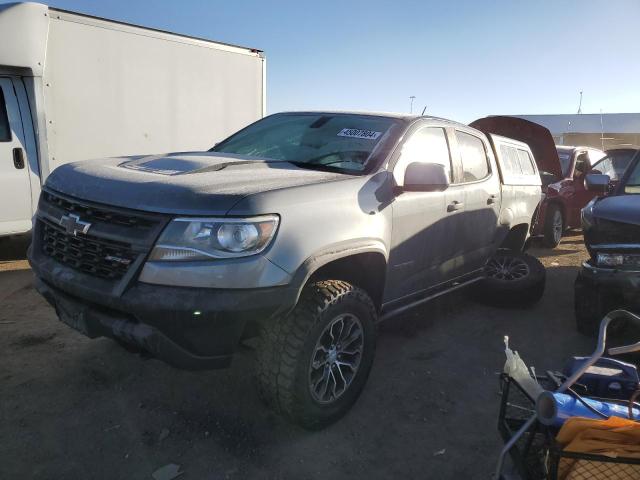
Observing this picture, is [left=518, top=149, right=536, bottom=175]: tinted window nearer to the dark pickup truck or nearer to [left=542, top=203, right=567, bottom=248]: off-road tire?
the dark pickup truck

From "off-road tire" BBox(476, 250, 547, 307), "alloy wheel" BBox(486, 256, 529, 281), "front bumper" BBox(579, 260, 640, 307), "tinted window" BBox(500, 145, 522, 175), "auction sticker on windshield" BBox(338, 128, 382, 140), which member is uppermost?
"auction sticker on windshield" BBox(338, 128, 382, 140)

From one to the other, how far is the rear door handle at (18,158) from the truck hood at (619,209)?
6141 millimetres

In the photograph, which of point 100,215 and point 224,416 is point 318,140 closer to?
point 100,215

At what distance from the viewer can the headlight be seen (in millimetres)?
2316

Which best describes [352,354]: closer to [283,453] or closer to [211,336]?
[283,453]

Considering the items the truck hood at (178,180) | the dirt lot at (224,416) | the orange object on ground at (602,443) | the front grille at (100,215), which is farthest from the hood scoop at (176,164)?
the orange object on ground at (602,443)

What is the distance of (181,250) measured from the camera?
2320mm

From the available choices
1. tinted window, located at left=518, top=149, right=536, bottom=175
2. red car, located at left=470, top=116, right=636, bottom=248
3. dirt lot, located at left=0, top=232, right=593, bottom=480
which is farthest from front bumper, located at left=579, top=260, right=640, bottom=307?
red car, located at left=470, top=116, right=636, bottom=248

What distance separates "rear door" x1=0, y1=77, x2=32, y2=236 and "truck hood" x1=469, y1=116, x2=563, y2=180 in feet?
20.2

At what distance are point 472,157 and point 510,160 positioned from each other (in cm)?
108

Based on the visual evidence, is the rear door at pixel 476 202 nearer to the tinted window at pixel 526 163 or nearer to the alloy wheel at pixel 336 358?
the tinted window at pixel 526 163

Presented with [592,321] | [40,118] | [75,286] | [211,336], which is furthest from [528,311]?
[40,118]

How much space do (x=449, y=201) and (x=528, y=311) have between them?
6.86 feet

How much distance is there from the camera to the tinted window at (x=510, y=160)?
507 centimetres
